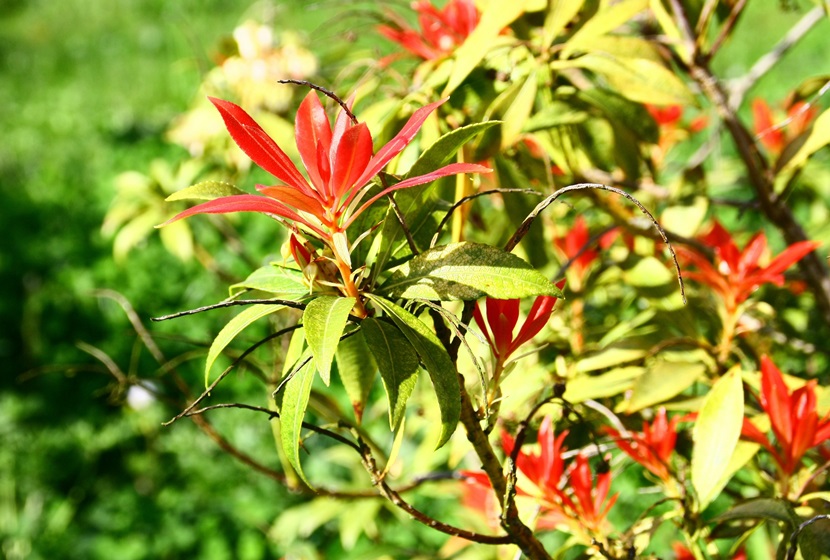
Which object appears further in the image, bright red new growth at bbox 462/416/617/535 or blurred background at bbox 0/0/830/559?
blurred background at bbox 0/0/830/559

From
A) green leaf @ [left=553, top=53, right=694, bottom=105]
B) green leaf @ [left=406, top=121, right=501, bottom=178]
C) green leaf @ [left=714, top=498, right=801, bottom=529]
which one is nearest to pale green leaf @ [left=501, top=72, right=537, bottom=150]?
green leaf @ [left=553, top=53, right=694, bottom=105]

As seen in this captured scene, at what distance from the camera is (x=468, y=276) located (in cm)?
66

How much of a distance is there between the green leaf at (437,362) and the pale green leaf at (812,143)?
569 millimetres

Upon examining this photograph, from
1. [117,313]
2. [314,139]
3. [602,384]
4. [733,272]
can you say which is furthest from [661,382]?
[117,313]

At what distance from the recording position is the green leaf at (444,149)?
0.68m

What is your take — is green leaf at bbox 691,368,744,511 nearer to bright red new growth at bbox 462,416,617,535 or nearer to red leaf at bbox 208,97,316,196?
bright red new growth at bbox 462,416,617,535

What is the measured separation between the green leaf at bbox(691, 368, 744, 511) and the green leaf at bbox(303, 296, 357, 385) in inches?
17.5

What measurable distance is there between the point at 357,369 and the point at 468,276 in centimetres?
22

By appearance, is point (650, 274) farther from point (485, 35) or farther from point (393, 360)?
point (393, 360)

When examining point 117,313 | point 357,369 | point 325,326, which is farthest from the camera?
point 117,313

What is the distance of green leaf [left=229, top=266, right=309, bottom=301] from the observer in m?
0.71

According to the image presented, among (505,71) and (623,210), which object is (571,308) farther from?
(505,71)

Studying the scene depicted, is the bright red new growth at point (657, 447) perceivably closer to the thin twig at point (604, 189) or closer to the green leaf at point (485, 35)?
the thin twig at point (604, 189)

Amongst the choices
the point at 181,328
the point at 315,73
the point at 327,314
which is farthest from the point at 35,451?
the point at 327,314
